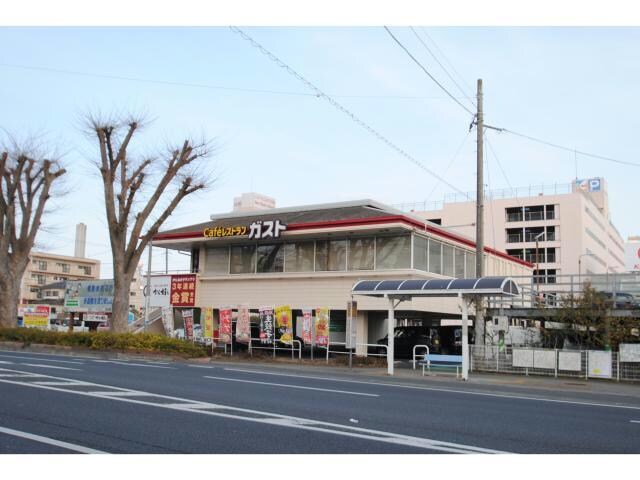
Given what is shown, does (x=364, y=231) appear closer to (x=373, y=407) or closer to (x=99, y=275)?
(x=373, y=407)

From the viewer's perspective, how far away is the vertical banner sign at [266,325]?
2770 cm

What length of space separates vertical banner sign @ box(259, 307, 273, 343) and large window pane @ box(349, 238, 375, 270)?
4416mm

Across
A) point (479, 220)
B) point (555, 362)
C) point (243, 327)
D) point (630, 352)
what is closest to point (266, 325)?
point (243, 327)

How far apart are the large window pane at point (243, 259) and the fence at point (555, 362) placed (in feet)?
44.5

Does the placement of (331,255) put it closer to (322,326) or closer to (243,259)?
(322,326)

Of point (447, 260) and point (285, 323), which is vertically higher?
point (447, 260)

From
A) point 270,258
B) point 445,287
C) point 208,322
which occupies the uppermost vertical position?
point 270,258

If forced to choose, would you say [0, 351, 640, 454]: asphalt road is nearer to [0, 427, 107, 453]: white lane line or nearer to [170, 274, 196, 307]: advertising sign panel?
[0, 427, 107, 453]: white lane line

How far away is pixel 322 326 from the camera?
26.3 metres

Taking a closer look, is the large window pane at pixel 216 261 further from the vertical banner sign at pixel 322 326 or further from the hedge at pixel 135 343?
the vertical banner sign at pixel 322 326

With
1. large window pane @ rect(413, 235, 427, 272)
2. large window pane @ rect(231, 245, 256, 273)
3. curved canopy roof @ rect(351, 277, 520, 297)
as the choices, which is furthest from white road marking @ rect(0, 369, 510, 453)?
large window pane @ rect(231, 245, 256, 273)

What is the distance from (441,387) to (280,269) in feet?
50.7

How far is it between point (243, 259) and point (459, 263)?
1106cm

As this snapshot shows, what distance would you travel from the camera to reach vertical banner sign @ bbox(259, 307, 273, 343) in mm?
27703
